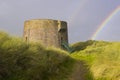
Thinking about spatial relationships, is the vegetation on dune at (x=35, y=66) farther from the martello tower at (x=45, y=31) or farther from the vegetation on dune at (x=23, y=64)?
the martello tower at (x=45, y=31)

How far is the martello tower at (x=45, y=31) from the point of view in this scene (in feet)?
131

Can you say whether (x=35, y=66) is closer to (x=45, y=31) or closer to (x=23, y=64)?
(x=23, y=64)

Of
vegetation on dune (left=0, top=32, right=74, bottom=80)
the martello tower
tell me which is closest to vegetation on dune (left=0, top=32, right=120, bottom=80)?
vegetation on dune (left=0, top=32, right=74, bottom=80)

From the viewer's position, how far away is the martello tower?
39969 mm

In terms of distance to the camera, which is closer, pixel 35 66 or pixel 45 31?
pixel 35 66

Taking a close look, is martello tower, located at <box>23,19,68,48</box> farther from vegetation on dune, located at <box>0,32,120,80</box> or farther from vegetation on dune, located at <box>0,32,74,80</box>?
vegetation on dune, located at <box>0,32,74,80</box>


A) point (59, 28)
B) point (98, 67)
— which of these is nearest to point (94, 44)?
point (59, 28)

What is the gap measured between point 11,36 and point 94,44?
2708 centimetres

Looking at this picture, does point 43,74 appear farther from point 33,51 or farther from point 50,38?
point 50,38

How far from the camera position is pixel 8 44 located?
1694 centimetres

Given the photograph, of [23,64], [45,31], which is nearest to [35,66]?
[23,64]

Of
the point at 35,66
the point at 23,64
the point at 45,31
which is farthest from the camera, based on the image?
the point at 45,31

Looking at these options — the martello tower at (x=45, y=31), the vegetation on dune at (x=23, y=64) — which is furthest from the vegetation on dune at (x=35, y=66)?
the martello tower at (x=45, y=31)

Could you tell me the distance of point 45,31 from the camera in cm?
3997
